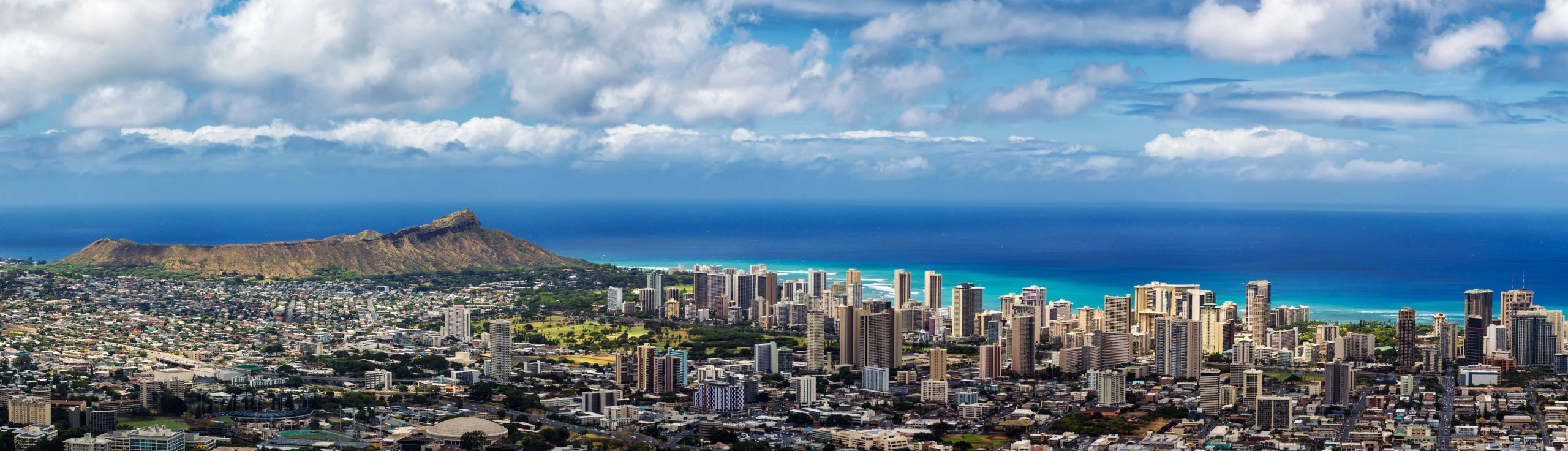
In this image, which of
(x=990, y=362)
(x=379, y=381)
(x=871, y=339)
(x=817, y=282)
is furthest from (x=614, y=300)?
(x=379, y=381)

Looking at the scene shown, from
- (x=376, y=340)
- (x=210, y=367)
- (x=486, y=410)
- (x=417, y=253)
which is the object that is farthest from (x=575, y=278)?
(x=486, y=410)

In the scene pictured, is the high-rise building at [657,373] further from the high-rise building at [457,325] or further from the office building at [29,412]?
the office building at [29,412]

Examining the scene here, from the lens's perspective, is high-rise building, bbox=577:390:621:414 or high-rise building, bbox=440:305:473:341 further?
high-rise building, bbox=440:305:473:341

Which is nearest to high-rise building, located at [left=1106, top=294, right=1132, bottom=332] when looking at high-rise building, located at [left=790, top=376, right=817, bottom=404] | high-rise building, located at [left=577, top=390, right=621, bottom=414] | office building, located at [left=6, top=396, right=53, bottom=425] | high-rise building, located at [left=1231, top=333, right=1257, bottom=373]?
high-rise building, located at [left=1231, top=333, right=1257, bottom=373]

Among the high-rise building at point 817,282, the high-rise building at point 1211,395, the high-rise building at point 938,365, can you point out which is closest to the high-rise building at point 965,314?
the high-rise building at point 817,282

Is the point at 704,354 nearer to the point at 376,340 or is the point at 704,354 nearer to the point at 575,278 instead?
the point at 376,340

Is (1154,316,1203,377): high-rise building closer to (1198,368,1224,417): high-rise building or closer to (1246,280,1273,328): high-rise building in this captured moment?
(1198,368,1224,417): high-rise building
